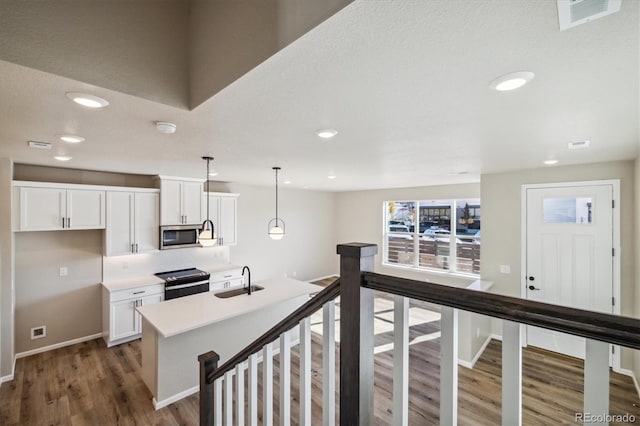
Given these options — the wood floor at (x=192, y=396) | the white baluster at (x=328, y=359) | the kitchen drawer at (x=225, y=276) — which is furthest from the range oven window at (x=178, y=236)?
the white baluster at (x=328, y=359)

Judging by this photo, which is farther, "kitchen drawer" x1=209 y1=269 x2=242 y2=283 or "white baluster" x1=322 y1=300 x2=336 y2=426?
"kitchen drawer" x1=209 y1=269 x2=242 y2=283

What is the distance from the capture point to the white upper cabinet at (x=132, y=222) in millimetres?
4285

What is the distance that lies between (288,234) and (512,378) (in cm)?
673

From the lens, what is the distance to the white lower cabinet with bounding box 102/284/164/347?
410 centimetres

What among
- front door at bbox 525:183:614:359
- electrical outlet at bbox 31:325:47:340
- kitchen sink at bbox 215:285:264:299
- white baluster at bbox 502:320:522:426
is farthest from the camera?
electrical outlet at bbox 31:325:47:340

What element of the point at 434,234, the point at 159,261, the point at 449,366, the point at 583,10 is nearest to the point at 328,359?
the point at 449,366

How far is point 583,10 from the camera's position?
872mm

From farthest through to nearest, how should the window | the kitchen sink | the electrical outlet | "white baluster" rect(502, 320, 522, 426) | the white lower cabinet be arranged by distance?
the window < the white lower cabinet < the electrical outlet < the kitchen sink < "white baluster" rect(502, 320, 522, 426)

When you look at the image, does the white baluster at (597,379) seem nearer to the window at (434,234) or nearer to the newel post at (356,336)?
the newel post at (356,336)

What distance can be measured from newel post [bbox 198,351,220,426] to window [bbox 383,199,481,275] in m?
5.61

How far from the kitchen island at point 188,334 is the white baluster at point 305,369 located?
1.87 meters

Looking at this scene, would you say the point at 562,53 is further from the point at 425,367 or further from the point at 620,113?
the point at 425,367

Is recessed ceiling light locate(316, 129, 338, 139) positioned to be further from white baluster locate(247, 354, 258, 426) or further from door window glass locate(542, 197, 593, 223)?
door window glass locate(542, 197, 593, 223)

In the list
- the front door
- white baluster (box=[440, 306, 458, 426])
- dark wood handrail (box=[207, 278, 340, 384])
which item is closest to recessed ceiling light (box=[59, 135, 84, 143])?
dark wood handrail (box=[207, 278, 340, 384])
